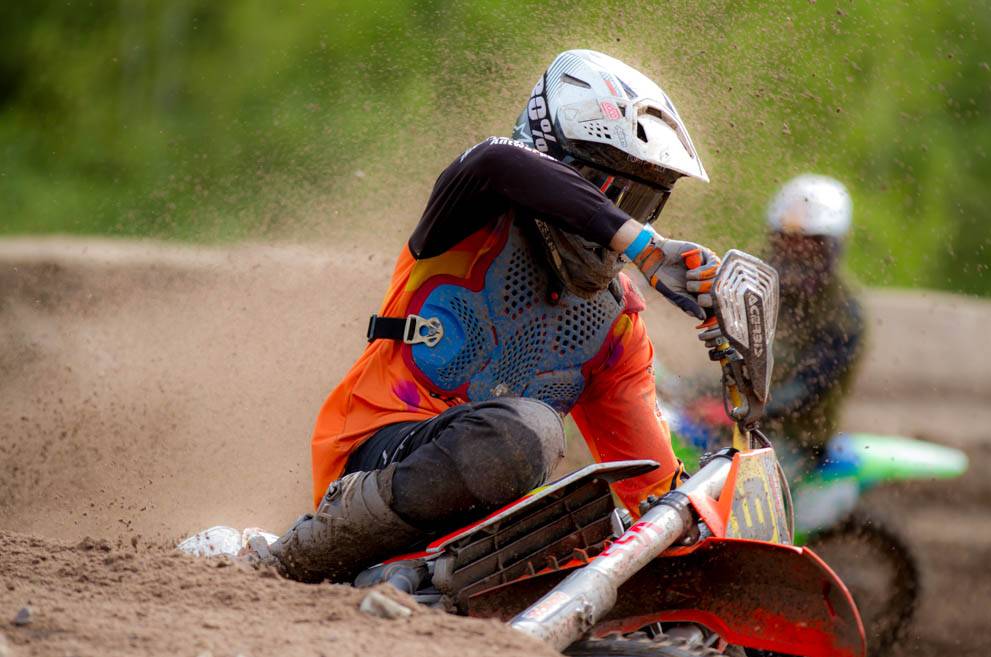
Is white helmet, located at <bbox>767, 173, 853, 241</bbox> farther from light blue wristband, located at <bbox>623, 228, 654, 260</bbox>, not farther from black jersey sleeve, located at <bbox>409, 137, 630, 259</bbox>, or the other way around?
light blue wristband, located at <bbox>623, 228, 654, 260</bbox>

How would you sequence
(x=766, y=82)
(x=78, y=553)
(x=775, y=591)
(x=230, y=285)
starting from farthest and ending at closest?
1. (x=230, y=285)
2. (x=766, y=82)
3. (x=78, y=553)
4. (x=775, y=591)

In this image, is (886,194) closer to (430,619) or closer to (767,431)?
(767,431)

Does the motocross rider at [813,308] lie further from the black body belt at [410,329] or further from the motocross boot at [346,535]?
the motocross boot at [346,535]

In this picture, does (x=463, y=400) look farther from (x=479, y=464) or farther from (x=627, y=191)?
(x=627, y=191)

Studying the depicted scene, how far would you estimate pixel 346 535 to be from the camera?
3.20m

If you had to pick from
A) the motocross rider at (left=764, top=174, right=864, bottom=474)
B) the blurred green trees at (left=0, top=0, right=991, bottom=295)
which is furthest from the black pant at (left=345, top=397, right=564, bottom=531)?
the motocross rider at (left=764, top=174, right=864, bottom=474)

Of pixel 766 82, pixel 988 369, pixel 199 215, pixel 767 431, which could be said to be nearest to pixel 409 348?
pixel 767 431

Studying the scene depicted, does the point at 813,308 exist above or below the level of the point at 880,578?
above

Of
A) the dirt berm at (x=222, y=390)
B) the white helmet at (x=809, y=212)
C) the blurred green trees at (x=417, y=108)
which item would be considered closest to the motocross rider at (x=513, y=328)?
the blurred green trees at (x=417, y=108)

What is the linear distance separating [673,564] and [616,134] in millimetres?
1282

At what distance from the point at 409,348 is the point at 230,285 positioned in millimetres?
4123

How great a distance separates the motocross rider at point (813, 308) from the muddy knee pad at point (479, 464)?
3.43m

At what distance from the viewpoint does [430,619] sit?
252cm

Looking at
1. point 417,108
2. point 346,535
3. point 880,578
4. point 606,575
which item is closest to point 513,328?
point 346,535
